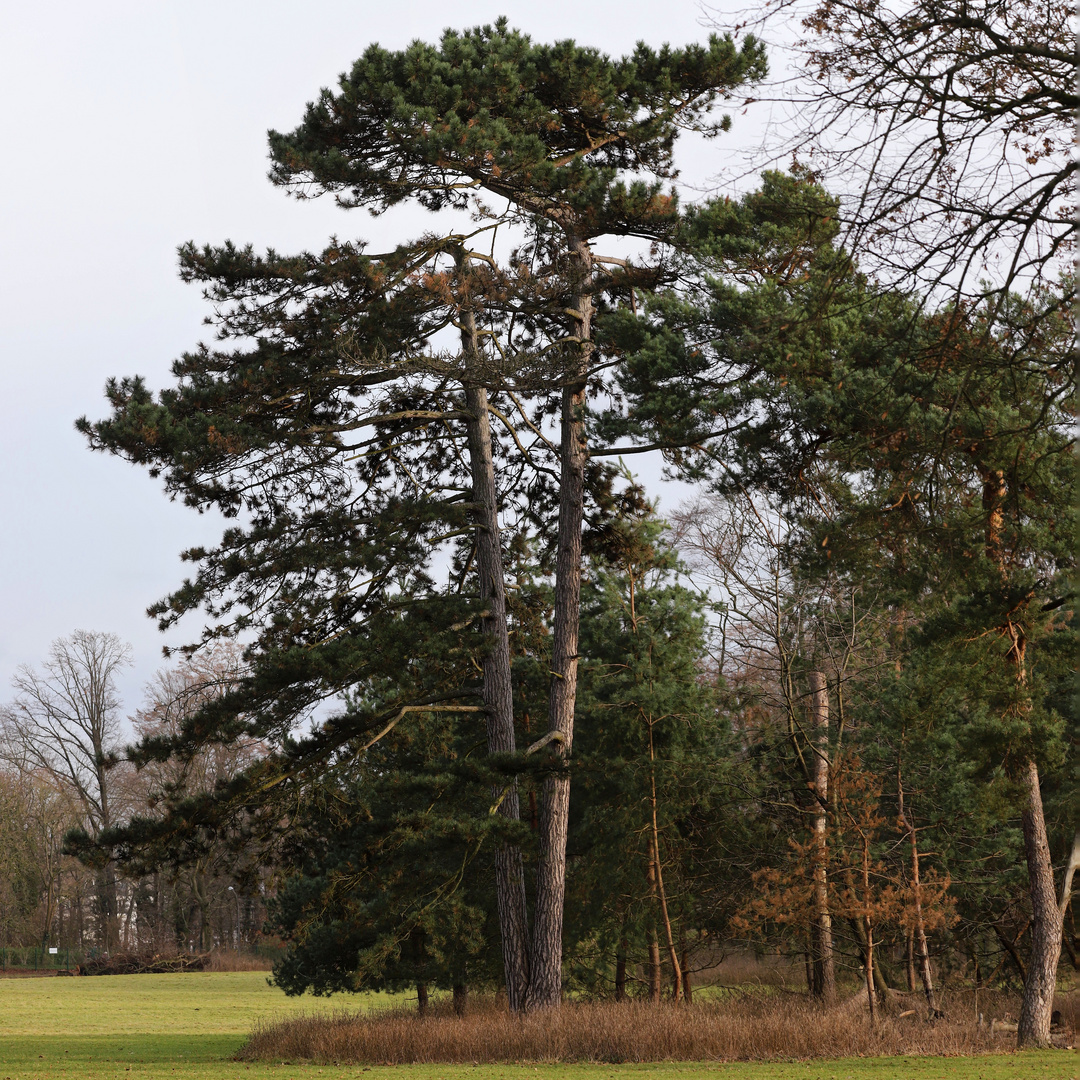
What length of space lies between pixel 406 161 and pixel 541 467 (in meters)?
5.41

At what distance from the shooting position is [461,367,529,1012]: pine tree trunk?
592 inches

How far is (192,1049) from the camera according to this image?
63.2ft

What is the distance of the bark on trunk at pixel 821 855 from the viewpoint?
51.6 feet

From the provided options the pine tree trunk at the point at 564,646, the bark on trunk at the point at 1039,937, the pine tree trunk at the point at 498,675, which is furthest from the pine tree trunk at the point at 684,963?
the bark on trunk at the point at 1039,937

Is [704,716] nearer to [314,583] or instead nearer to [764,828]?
[764,828]

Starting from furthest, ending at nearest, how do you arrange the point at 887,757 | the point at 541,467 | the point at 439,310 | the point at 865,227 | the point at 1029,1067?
1. the point at 887,757
2. the point at 541,467
3. the point at 439,310
4. the point at 1029,1067
5. the point at 865,227

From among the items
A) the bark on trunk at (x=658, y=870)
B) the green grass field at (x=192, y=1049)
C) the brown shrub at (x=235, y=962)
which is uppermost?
the bark on trunk at (x=658, y=870)

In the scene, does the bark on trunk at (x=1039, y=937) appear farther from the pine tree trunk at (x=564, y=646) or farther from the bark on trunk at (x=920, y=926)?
the pine tree trunk at (x=564, y=646)

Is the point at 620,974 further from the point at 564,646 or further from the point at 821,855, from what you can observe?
the point at 564,646

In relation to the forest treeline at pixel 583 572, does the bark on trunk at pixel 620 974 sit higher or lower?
lower

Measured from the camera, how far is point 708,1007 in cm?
1523

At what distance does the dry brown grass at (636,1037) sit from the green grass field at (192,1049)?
69 cm


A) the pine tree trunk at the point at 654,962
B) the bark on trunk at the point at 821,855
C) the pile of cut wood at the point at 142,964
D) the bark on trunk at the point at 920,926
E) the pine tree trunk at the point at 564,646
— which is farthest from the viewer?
the pile of cut wood at the point at 142,964

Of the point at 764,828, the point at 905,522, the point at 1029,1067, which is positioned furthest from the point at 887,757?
the point at 905,522
